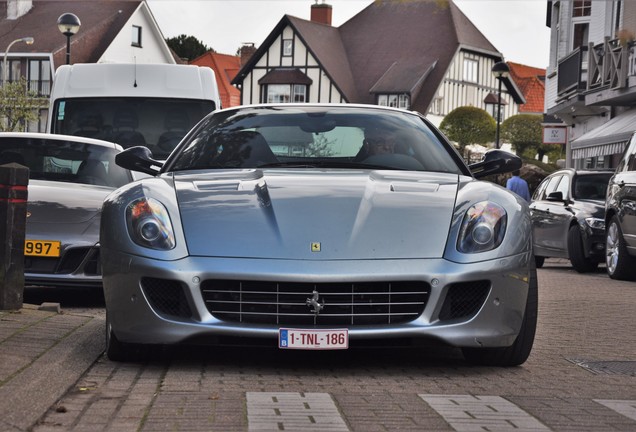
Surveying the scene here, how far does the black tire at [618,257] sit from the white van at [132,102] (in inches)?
210

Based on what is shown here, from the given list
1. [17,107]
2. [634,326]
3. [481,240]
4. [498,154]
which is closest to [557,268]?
[634,326]

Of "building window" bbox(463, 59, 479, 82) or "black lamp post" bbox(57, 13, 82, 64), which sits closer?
"black lamp post" bbox(57, 13, 82, 64)

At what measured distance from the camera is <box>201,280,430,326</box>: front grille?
22.2ft

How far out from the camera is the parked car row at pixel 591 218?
55.2 ft

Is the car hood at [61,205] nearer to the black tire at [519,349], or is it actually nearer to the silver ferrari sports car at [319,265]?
the silver ferrari sports car at [319,265]

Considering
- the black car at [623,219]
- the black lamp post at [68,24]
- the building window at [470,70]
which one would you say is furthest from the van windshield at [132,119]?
the building window at [470,70]

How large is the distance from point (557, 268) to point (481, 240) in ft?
48.4

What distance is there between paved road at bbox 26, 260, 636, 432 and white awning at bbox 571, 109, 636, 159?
850 inches

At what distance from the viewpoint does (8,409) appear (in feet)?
18.1

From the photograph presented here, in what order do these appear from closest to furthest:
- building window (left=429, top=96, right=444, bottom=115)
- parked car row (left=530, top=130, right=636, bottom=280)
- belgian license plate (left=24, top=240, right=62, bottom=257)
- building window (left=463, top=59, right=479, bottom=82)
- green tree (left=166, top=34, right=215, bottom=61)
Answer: belgian license plate (left=24, top=240, right=62, bottom=257) < parked car row (left=530, top=130, right=636, bottom=280) < building window (left=429, top=96, right=444, bottom=115) < building window (left=463, top=59, right=479, bottom=82) < green tree (left=166, top=34, right=215, bottom=61)

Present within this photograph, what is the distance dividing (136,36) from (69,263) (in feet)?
266

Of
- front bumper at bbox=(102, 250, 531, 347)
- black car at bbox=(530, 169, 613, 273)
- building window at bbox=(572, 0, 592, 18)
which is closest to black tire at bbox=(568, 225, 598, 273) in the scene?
black car at bbox=(530, 169, 613, 273)

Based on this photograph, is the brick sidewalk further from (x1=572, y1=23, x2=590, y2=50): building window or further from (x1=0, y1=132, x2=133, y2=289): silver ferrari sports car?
(x1=572, y1=23, x2=590, y2=50): building window

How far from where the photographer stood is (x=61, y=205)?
1112cm
